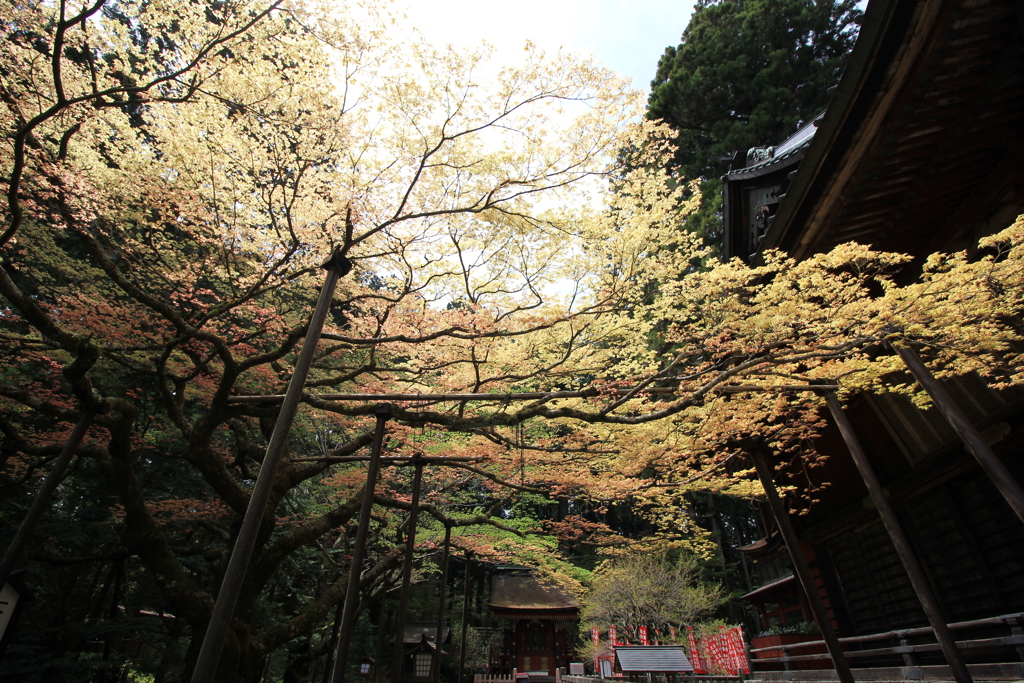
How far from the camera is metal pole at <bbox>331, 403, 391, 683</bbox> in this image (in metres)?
3.98

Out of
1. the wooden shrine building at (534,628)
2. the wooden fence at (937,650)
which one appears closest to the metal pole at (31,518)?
the wooden fence at (937,650)

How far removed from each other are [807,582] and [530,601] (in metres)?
20.9

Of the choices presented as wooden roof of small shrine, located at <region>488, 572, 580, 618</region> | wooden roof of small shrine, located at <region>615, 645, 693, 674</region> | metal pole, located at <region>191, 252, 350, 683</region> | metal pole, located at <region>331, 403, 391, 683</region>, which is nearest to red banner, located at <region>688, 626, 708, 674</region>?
wooden roof of small shrine, located at <region>488, 572, 580, 618</region>

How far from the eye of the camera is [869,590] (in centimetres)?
891

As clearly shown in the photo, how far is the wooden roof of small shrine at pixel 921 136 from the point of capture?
448 centimetres

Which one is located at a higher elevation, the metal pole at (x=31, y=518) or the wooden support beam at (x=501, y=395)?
the wooden support beam at (x=501, y=395)

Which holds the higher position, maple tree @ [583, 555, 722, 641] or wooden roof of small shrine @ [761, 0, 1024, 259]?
wooden roof of small shrine @ [761, 0, 1024, 259]

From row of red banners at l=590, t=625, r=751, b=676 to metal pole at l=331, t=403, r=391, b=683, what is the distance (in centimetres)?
1314

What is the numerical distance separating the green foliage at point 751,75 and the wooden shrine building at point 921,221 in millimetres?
11018

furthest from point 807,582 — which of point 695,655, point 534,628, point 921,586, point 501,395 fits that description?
point 534,628

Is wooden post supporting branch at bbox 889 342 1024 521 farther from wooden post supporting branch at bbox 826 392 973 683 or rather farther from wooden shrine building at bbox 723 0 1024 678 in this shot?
wooden post supporting branch at bbox 826 392 973 683


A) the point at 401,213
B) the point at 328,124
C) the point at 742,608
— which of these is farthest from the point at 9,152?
the point at 742,608

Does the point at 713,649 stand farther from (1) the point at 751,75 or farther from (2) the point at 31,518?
(1) the point at 751,75

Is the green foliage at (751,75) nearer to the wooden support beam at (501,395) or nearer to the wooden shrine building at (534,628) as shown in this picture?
the wooden support beam at (501,395)
